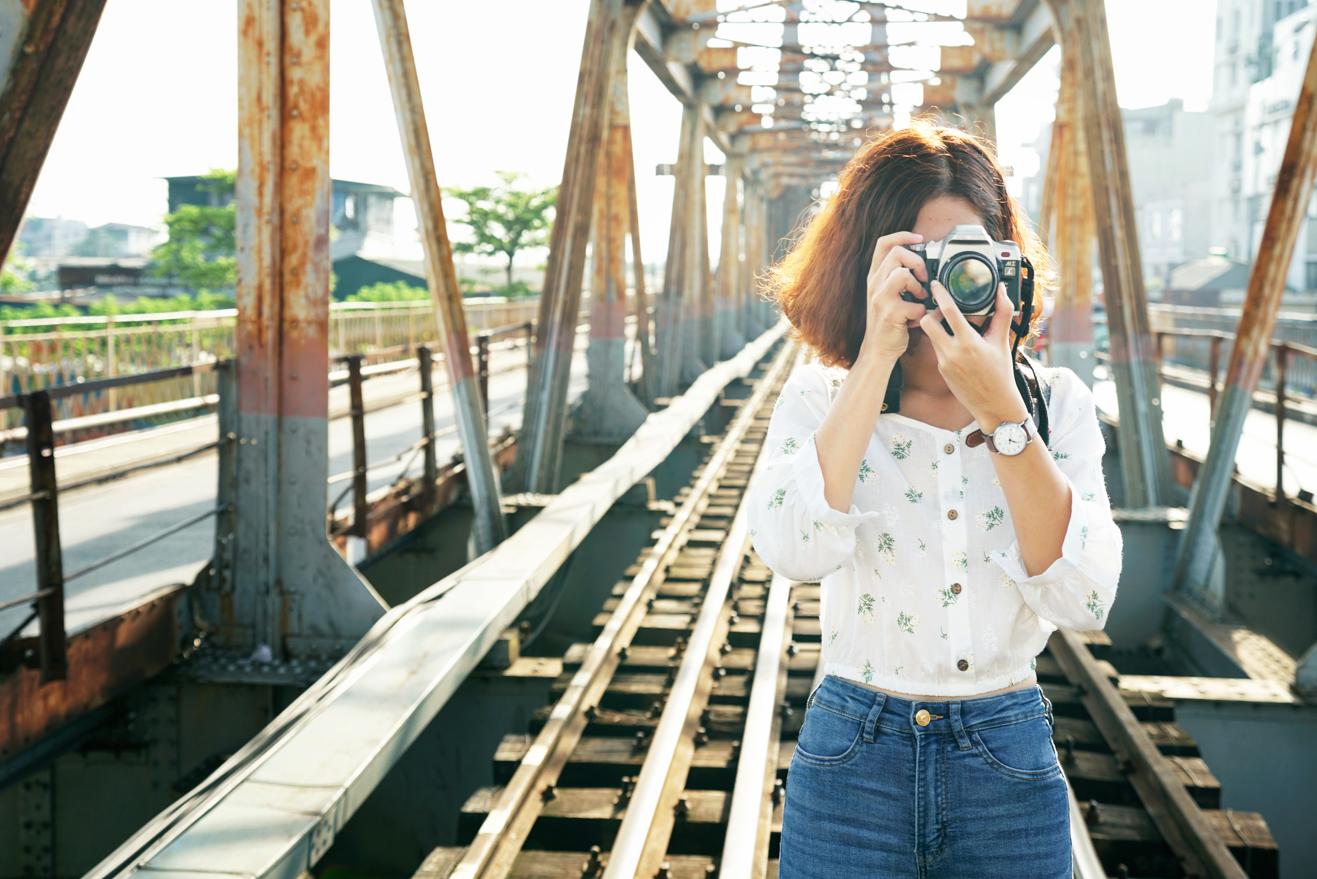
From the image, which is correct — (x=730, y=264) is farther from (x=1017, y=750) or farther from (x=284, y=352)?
(x=1017, y=750)

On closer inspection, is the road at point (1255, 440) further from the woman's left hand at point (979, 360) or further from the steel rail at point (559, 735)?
the woman's left hand at point (979, 360)

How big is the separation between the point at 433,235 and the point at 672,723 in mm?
2806

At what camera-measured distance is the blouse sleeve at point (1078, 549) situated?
1378 millimetres

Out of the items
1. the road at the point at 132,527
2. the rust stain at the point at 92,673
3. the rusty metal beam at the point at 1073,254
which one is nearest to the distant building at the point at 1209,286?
the rusty metal beam at the point at 1073,254

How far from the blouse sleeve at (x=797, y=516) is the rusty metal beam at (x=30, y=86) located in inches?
84.1

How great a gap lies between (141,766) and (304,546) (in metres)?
1.15

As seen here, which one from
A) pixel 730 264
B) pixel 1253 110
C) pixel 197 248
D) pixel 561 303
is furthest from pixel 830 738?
pixel 1253 110

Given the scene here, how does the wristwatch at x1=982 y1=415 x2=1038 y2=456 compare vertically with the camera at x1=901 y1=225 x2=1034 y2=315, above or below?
below

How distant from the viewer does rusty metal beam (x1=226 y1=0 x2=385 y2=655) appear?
4.31 m

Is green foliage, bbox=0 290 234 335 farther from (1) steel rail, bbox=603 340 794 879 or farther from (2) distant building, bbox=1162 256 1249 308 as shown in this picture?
(2) distant building, bbox=1162 256 1249 308

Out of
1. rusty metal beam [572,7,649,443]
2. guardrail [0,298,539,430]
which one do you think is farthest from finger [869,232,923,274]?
guardrail [0,298,539,430]

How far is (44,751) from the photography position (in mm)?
4105

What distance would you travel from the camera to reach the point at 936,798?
141 centimetres

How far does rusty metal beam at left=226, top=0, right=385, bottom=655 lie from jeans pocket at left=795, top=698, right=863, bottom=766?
3.42 metres
